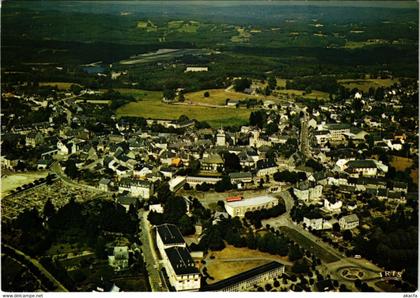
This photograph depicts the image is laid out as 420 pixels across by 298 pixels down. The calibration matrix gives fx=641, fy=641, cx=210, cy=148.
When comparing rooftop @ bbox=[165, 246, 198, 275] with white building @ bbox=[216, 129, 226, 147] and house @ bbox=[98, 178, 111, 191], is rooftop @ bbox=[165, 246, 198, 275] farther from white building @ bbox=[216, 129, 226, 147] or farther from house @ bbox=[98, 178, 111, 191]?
white building @ bbox=[216, 129, 226, 147]

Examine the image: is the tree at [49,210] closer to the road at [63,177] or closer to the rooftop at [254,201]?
the road at [63,177]

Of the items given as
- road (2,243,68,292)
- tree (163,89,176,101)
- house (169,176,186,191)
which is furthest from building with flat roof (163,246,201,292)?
tree (163,89,176,101)

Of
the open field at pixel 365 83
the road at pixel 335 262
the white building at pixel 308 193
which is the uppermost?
the open field at pixel 365 83

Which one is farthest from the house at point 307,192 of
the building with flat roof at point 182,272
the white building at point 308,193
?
the building with flat roof at point 182,272

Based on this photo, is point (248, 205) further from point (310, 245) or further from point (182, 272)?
point (182, 272)

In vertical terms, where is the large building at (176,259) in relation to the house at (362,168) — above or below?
below

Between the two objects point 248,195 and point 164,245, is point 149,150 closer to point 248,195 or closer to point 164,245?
point 248,195

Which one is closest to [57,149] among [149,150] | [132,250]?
[149,150]
